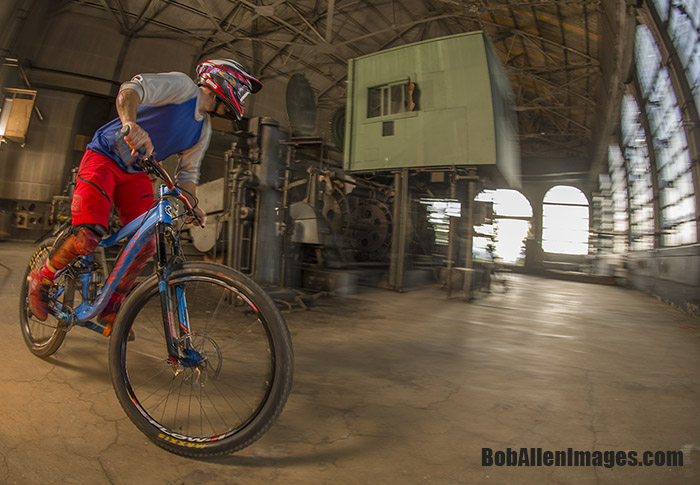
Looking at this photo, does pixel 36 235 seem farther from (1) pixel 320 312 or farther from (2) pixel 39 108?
(1) pixel 320 312

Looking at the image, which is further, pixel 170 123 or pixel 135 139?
pixel 170 123

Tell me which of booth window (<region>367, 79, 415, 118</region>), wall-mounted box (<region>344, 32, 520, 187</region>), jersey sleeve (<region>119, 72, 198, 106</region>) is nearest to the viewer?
jersey sleeve (<region>119, 72, 198, 106</region>)

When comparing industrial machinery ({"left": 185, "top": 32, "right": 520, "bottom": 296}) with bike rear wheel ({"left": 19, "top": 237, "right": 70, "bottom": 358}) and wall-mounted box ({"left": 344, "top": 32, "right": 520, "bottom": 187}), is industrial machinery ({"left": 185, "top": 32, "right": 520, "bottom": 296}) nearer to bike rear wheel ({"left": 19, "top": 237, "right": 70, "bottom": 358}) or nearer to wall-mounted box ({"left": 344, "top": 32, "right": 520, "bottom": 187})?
wall-mounted box ({"left": 344, "top": 32, "right": 520, "bottom": 187})

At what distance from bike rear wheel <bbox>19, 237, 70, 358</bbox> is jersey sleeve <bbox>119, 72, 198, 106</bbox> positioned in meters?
1.24

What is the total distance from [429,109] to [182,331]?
739 centimetres

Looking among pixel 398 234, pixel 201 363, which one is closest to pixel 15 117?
pixel 398 234

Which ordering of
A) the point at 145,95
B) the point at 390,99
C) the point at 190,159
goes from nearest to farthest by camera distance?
the point at 145,95 → the point at 190,159 → the point at 390,99

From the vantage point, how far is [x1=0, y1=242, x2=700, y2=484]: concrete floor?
1505 millimetres

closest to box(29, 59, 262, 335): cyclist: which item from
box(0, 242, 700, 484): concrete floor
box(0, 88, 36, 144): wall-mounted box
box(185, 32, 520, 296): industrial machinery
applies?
box(0, 242, 700, 484): concrete floor

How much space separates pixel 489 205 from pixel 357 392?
8.01m

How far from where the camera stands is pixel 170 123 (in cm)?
203

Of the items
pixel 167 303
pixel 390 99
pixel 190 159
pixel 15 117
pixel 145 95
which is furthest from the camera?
pixel 15 117

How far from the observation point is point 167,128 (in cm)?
204

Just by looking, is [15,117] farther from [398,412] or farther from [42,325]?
[398,412]
